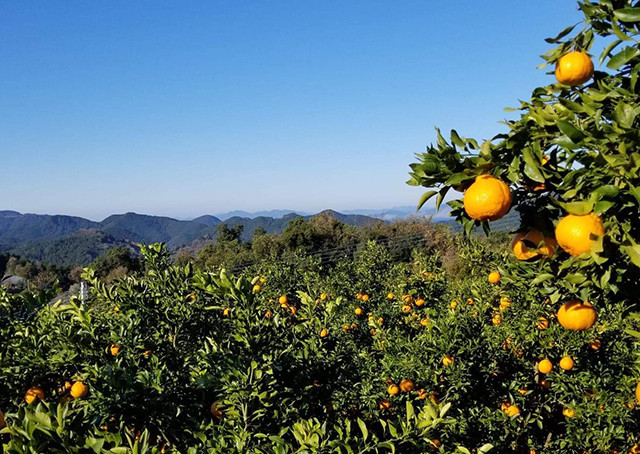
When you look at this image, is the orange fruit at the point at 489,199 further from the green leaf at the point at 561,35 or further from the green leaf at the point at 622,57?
the green leaf at the point at 561,35

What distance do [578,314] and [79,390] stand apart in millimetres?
2466

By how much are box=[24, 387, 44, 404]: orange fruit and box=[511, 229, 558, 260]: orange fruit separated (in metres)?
2.58

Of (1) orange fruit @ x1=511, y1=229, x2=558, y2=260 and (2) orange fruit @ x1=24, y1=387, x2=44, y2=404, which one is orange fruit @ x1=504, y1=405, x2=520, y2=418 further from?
(2) orange fruit @ x1=24, y1=387, x2=44, y2=404

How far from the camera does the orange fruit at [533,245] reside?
141cm

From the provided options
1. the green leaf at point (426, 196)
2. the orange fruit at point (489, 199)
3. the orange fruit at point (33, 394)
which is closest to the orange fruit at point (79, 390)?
the orange fruit at point (33, 394)

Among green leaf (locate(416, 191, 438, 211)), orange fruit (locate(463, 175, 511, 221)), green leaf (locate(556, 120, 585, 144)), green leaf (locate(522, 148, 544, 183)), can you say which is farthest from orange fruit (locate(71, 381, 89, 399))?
green leaf (locate(556, 120, 585, 144))

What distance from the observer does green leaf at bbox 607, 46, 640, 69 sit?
1293mm

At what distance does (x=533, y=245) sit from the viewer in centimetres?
143

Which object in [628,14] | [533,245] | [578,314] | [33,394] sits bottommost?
[33,394]

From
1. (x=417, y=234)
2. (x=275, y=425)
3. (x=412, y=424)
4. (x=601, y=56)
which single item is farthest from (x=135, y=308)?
(x=417, y=234)

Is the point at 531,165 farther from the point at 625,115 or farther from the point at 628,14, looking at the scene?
the point at 628,14

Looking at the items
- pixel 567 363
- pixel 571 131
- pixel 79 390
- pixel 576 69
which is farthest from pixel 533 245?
pixel 567 363

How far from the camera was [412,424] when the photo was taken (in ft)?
6.15

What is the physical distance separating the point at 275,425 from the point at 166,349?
109cm
